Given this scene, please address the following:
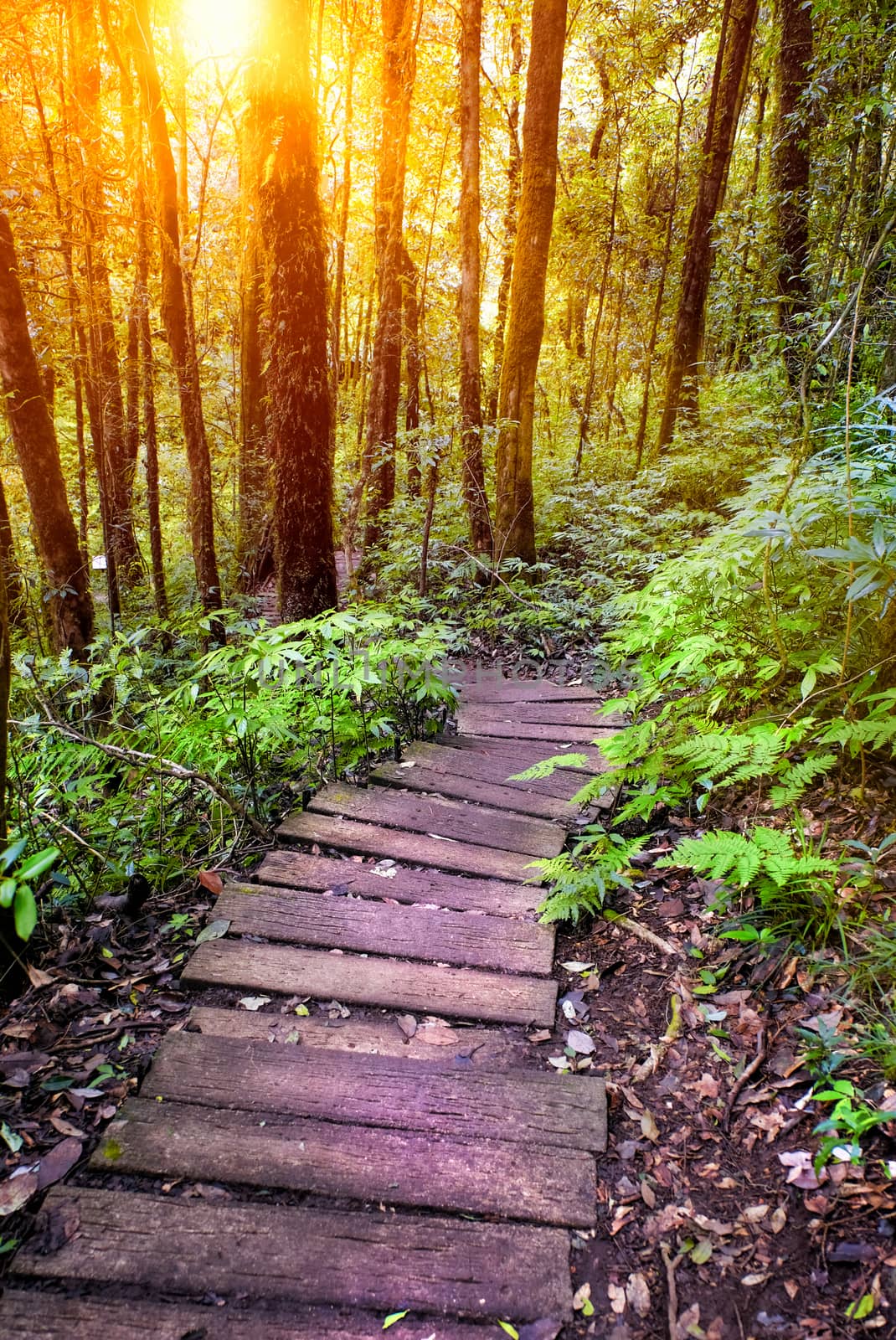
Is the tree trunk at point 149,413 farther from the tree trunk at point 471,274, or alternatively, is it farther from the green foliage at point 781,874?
the green foliage at point 781,874

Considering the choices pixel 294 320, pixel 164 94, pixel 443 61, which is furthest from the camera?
pixel 443 61

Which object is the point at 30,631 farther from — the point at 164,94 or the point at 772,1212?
the point at 772,1212

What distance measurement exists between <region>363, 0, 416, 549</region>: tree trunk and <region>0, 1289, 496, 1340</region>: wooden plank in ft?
24.8

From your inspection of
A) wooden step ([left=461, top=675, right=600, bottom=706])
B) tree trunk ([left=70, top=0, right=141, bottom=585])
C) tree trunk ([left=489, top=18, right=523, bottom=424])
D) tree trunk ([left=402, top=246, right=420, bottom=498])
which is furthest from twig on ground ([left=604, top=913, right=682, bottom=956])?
tree trunk ([left=489, top=18, right=523, bottom=424])

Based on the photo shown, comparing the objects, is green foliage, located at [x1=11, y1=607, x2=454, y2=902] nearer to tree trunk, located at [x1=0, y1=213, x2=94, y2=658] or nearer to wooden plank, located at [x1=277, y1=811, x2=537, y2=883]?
wooden plank, located at [x1=277, y1=811, x2=537, y2=883]

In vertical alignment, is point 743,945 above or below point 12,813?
below

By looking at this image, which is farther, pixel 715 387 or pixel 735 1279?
pixel 715 387

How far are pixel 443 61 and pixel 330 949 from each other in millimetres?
15038

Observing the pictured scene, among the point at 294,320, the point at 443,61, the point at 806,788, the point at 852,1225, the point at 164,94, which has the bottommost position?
the point at 852,1225

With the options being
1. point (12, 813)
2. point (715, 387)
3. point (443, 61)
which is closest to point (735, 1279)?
point (12, 813)

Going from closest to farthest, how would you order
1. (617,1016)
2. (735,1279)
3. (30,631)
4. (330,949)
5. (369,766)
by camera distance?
(735,1279) → (617,1016) → (330,949) → (369,766) → (30,631)

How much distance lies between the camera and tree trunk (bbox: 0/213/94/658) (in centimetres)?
714

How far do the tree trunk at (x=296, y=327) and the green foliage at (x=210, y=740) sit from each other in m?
1.11

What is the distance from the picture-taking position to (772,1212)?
175cm
